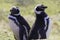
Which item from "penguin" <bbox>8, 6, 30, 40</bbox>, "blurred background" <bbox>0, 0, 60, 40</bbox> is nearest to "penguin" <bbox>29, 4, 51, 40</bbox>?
"penguin" <bbox>8, 6, 30, 40</bbox>

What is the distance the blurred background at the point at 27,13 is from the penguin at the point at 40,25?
2603 millimetres

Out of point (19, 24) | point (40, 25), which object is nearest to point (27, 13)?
point (19, 24)

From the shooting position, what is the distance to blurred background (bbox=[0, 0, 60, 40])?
35.6 feet

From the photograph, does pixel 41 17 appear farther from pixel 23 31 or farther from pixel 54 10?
pixel 54 10

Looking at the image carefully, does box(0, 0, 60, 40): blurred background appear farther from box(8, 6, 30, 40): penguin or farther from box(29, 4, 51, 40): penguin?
box(29, 4, 51, 40): penguin

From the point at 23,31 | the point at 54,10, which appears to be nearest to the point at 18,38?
the point at 23,31

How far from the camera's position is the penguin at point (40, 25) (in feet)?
24.2

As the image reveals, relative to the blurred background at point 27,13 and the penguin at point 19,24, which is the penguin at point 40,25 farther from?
the blurred background at point 27,13

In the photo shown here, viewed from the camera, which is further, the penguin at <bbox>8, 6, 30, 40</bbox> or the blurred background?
the blurred background

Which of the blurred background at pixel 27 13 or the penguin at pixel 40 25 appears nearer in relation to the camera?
the penguin at pixel 40 25

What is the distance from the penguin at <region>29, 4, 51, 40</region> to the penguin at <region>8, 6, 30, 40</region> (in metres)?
0.13

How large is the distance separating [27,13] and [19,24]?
600cm

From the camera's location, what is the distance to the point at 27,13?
1354cm

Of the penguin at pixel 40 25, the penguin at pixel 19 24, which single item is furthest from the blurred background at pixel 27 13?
the penguin at pixel 40 25
